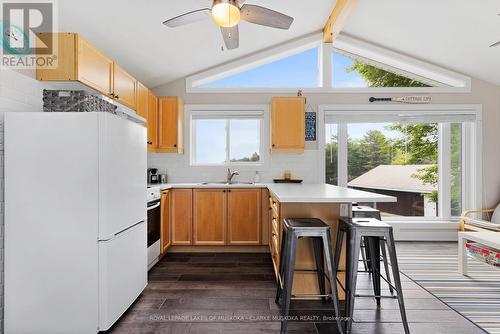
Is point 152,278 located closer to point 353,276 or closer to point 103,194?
point 103,194

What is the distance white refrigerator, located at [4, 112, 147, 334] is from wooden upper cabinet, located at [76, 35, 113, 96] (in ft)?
2.08

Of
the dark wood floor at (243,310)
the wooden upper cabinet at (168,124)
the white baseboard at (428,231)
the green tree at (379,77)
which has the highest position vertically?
the green tree at (379,77)

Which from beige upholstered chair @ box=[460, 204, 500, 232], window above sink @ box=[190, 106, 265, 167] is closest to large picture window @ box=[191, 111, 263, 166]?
window above sink @ box=[190, 106, 265, 167]

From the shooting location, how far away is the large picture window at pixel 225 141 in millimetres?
4551

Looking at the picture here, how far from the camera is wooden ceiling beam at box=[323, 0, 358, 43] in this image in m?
3.29

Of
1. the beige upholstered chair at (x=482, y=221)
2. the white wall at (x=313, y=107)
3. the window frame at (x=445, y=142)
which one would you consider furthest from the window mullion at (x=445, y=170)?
the white wall at (x=313, y=107)

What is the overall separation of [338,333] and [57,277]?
1967mm

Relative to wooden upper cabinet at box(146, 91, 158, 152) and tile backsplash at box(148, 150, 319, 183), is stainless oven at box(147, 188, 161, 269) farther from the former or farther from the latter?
tile backsplash at box(148, 150, 319, 183)

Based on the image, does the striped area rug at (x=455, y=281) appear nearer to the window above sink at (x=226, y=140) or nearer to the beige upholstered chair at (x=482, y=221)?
the beige upholstered chair at (x=482, y=221)

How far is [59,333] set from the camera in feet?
6.10

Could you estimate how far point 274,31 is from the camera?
3.94 m

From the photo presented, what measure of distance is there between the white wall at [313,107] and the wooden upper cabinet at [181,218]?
0.69 meters

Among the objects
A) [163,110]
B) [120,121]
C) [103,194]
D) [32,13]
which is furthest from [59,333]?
[163,110]

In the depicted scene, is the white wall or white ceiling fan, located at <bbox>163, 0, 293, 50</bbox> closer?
white ceiling fan, located at <bbox>163, 0, 293, 50</bbox>
